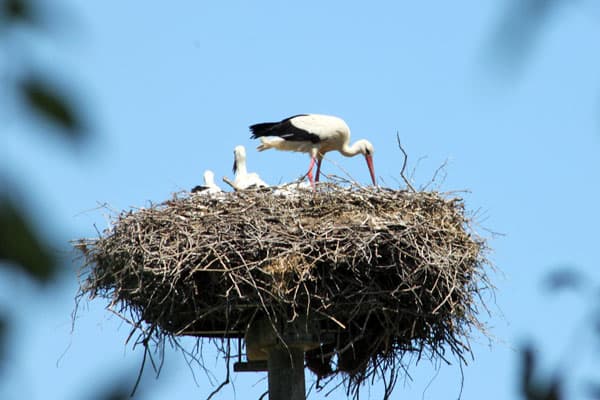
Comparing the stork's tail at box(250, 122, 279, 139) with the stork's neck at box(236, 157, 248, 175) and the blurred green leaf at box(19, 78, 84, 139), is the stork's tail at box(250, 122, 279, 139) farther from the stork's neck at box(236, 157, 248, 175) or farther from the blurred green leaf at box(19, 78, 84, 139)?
the blurred green leaf at box(19, 78, 84, 139)

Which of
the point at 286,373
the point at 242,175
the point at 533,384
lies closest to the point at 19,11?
the point at 533,384

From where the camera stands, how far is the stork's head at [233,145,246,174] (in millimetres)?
10469

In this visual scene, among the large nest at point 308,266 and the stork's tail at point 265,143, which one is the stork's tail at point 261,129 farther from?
the large nest at point 308,266

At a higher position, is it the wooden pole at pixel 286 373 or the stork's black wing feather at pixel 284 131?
the stork's black wing feather at pixel 284 131

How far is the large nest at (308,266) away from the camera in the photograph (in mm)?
7195

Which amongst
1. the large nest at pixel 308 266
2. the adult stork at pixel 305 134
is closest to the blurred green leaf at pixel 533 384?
the large nest at pixel 308 266

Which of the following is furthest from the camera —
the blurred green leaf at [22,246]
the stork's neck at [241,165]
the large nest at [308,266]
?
the stork's neck at [241,165]

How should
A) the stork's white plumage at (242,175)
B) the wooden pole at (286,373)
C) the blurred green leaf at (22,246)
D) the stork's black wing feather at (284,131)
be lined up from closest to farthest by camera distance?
the blurred green leaf at (22,246) → the wooden pole at (286,373) → the stork's white plumage at (242,175) → the stork's black wing feather at (284,131)

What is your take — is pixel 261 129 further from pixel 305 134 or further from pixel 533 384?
pixel 533 384

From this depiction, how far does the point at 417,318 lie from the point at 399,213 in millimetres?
782

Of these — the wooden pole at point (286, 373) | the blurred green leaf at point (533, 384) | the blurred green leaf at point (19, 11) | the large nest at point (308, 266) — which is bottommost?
the wooden pole at point (286, 373)

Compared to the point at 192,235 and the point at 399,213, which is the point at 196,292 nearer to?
the point at 192,235

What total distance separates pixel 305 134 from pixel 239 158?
1382 mm

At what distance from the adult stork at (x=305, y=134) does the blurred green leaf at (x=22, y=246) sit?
10842mm
